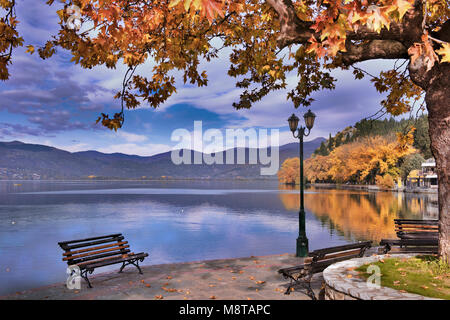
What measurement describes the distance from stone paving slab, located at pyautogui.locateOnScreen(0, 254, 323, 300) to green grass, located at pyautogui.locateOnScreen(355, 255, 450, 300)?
161 cm

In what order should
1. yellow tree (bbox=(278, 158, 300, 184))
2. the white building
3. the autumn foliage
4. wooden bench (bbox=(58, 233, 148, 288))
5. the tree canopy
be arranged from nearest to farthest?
1. the tree canopy
2. wooden bench (bbox=(58, 233, 148, 288))
3. the white building
4. the autumn foliage
5. yellow tree (bbox=(278, 158, 300, 184))

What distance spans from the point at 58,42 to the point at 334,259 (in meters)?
8.20

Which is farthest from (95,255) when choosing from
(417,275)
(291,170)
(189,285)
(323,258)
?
(291,170)

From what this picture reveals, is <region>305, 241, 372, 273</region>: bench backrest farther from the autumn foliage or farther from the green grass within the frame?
the autumn foliage

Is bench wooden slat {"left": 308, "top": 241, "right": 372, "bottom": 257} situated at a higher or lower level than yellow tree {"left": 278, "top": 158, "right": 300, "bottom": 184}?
lower

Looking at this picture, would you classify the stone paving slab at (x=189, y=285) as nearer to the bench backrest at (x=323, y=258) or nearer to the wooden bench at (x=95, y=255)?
the wooden bench at (x=95, y=255)

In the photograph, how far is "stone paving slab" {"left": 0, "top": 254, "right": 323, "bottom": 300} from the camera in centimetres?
756

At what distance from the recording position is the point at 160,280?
8836 mm

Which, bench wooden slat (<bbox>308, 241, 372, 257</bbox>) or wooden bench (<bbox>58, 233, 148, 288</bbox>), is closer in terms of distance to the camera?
bench wooden slat (<bbox>308, 241, 372, 257</bbox>)

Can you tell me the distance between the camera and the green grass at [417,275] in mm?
5907

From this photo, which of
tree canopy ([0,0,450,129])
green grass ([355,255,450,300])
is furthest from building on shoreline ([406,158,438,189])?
green grass ([355,255,450,300])

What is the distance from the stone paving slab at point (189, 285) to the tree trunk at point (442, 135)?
9.16 ft

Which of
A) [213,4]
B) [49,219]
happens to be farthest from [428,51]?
[49,219]
